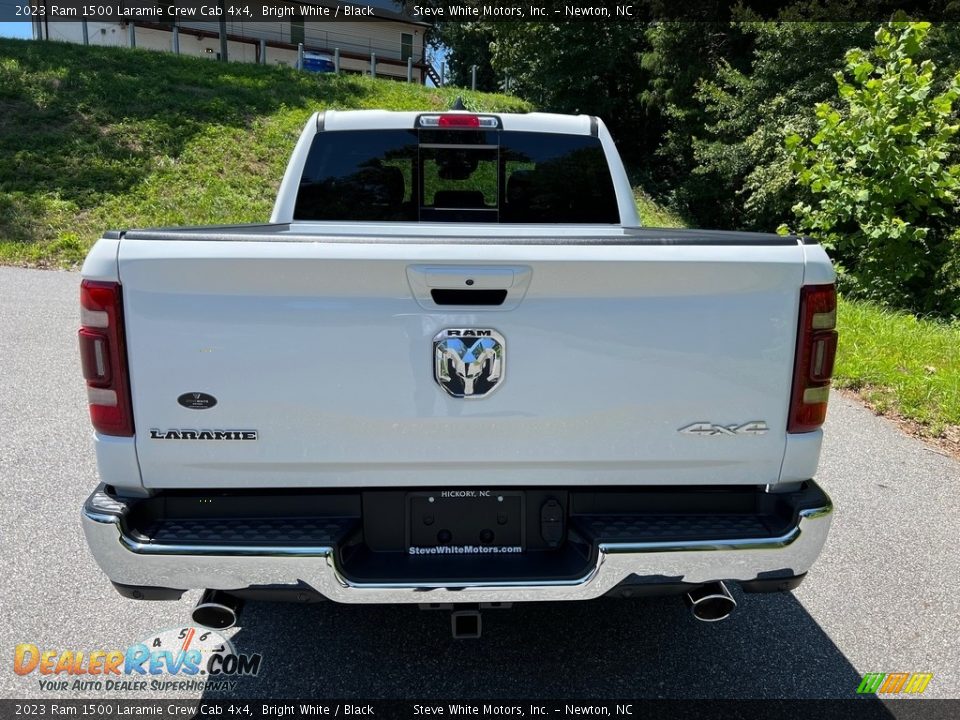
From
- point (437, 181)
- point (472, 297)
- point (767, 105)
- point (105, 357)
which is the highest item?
point (767, 105)

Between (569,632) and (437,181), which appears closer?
(569,632)

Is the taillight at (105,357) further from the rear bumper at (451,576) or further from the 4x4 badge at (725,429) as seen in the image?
the 4x4 badge at (725,429)

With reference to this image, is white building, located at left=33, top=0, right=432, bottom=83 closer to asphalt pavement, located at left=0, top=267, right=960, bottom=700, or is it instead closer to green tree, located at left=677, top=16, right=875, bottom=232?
green tree, located at left=677, top=16, right=875, bottom=232

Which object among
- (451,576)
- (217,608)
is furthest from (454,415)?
(217,608)

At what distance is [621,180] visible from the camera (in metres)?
4.39

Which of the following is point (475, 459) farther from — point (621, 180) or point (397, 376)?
point (621, 180)

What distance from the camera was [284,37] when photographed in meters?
38.2

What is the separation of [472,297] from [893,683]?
2304mm

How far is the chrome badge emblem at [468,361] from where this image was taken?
2.29 metres

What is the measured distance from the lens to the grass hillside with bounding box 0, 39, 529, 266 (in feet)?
47.0

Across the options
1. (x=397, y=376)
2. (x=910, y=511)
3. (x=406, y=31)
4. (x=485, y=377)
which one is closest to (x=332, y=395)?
(x=397, y=376)

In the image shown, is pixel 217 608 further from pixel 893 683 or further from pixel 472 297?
pixel 893 683

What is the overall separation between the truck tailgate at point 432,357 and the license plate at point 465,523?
10cm

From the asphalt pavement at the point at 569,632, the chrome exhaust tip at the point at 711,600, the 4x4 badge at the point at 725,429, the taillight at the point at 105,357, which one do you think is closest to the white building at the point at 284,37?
the asphalt pavement at the point at 569,632
